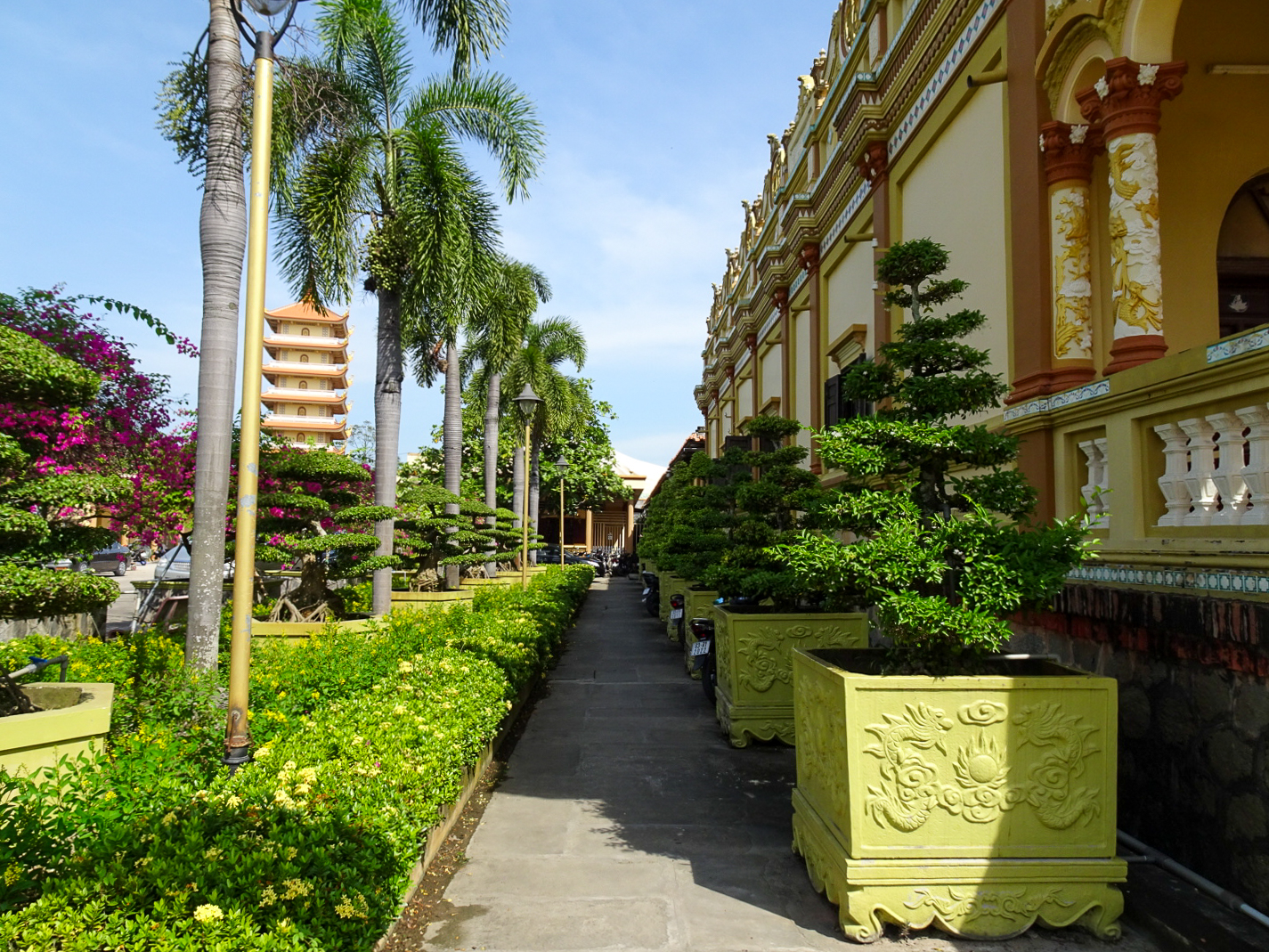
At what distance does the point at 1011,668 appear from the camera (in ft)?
14.8

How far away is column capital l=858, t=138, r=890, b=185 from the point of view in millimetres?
10375

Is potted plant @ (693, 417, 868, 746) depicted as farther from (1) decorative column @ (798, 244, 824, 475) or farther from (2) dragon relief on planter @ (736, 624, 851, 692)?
(1) decorative column @ (798, 244, 824, 475)

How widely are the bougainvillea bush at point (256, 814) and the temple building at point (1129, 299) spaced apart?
3662 mm

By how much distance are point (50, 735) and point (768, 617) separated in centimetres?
513

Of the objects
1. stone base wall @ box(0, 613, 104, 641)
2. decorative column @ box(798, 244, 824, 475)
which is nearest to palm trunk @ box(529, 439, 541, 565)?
decorative column @ box(798, 244, 824, 475)

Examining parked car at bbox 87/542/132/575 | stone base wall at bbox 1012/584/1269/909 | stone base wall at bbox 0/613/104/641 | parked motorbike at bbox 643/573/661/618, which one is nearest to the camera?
stone base wall at bbox 1012/584/1269/909

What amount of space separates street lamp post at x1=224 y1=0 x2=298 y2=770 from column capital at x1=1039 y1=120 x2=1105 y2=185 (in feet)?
17.7

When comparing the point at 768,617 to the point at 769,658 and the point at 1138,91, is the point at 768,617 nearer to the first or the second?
the point at 769,658

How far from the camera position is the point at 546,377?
26.9 meters

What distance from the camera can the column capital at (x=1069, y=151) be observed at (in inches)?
247

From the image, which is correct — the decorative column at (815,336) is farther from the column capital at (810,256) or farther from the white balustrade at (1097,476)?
the white balustrade at (1097,476)

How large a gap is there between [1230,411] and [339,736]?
4.60 m

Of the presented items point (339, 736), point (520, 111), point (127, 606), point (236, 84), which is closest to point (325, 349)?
point (127, 606)

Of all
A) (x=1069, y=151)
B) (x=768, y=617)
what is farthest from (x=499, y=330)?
(x=1069, y=151)
